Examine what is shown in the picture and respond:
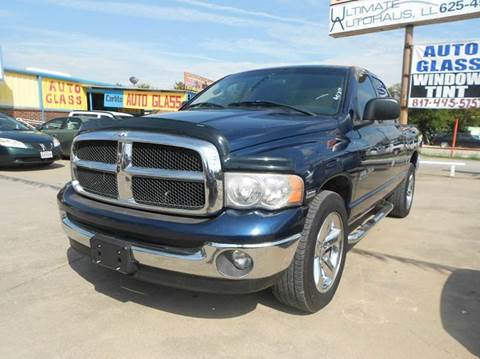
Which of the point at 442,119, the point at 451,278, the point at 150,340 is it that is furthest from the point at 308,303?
the point at 442,119

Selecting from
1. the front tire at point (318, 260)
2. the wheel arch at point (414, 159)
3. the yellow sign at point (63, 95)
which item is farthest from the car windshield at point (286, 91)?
the yellow sign at point (63, 95)

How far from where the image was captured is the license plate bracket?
98.8 inches

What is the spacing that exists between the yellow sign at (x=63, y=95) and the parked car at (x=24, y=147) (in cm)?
1344

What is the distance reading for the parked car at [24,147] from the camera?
8688 millimetres

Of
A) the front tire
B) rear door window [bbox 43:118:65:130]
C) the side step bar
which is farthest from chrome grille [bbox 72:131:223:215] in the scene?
rear door window [bbox 43:118:65:130]

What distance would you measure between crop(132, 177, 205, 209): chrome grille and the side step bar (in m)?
1.53

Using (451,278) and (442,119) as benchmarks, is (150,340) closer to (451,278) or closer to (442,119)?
(451,278)

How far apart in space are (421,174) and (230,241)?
1010 cm

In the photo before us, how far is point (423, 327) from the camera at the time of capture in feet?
8.89

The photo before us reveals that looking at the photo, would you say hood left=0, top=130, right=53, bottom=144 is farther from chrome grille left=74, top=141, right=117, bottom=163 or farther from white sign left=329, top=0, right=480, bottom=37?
white sign left=329, top=0, right=480, bottom=37

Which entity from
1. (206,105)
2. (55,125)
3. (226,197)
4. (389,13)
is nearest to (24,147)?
(55,125)

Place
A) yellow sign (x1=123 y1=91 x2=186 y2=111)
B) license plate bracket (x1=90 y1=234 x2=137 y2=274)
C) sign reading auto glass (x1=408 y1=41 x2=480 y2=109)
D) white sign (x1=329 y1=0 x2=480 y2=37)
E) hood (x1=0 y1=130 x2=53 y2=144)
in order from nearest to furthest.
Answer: license plate bracket (x1=90 y1=234 x2=137 y2=274), hood (x1=0 y1=130 x2=53 y2=144), white sign (x1=329 y1=0 x2=480 y2=37), sign reading auto glass (x1=408 y1=41 x2=480 y2=109), yellow sign (x1=123 y1=91 x2=186 y2=111)

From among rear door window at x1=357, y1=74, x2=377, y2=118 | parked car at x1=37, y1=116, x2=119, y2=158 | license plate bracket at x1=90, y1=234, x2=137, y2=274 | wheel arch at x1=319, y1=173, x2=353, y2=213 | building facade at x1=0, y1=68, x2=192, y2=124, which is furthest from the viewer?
building facade at x1=0, y1=68, x2=192, y2=124

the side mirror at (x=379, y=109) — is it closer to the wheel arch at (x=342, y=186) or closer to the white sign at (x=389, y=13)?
the wheel arch at (x=342, y=186)
